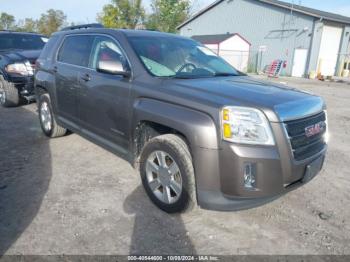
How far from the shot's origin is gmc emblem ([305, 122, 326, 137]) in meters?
2.92

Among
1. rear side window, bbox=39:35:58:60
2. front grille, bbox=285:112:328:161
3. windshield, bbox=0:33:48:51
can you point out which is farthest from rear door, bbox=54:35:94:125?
windshield, bbox=0:33:48:51

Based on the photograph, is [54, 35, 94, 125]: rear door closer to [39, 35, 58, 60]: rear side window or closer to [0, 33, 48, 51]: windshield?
Result: [39, 35, 58, 60]: rear side window

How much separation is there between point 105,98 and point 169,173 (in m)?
A: 1.31

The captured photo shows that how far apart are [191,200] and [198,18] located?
104 feet

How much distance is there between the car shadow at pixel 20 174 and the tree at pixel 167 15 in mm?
42277

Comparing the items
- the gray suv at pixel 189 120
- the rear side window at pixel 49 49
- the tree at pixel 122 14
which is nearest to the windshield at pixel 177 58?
the gray suv at pixel 189 120

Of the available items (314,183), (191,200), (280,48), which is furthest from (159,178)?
(280,48)

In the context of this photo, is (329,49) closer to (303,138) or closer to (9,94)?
(9,94)

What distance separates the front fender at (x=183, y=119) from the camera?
2.68 meters

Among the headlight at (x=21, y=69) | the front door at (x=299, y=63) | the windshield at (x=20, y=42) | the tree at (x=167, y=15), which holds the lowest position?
the front door at (x=299, y=63)

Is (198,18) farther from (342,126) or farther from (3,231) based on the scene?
(3,231)

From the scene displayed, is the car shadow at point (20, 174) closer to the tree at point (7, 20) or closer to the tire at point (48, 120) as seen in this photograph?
the tire at point (48, 120)

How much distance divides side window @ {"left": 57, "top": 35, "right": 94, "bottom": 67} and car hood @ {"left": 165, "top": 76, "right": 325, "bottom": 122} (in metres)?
1.72

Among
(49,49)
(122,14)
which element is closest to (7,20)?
(122,14)
